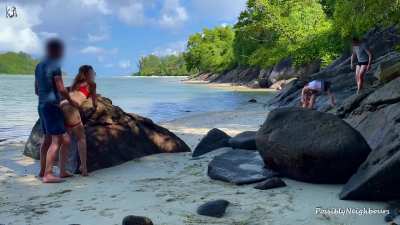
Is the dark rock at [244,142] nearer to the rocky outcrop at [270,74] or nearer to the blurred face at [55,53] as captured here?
the blurred face at [55,53]

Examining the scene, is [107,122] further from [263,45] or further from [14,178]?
[263,45]

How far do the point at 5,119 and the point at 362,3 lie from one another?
1764 cm

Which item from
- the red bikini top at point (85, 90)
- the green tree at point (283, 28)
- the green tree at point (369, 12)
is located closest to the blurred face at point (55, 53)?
the red bikini top at point (85, 90)

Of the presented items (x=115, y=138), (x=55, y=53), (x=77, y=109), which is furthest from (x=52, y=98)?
(x=115, y=138)

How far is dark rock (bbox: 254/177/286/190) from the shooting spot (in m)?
6.05

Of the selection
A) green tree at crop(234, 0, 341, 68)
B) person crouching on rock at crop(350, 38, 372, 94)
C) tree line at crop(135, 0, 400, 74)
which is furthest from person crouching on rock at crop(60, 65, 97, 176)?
green tree at crop(234, 0, 341, 68)

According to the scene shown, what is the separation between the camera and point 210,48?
107562mm

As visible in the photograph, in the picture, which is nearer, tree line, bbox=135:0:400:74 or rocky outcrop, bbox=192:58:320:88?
tree line, bbox=135:0:400:74

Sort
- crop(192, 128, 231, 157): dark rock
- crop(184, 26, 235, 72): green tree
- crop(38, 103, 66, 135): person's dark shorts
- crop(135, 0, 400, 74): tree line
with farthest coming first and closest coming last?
crop(184, 26, 235, 72): green tree → crop(135, 0, 400, 74): tree line → crop(192, 128, 231, 157): dark rock → crop(38, 103, 66, 135): person's dark shorts

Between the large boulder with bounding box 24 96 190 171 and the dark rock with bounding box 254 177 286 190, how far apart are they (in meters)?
3.23

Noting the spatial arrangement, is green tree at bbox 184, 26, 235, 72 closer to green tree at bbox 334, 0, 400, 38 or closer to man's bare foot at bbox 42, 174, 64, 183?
green tree at bbox 334, 0, 400, 38

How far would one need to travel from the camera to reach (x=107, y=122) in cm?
879

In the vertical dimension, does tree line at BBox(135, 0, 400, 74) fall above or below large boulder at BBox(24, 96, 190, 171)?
above

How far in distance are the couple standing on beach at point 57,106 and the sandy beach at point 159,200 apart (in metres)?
0.37
